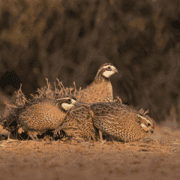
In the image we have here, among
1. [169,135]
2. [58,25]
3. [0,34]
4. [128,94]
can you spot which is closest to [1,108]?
[0,34]

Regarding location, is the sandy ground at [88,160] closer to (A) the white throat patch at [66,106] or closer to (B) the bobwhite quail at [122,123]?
(B) the bobwhite quail at [122,123]

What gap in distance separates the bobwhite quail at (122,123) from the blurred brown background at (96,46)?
2.43m

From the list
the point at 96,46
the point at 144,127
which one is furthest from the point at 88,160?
the point at 96,46

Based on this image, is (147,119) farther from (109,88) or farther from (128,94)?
(128,94)

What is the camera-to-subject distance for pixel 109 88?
17.1 feet

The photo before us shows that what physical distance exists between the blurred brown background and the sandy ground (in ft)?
8.29

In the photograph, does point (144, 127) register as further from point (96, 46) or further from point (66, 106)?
point (96, 46)

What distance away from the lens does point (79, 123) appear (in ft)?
13.8

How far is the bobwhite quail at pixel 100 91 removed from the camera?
199 inches

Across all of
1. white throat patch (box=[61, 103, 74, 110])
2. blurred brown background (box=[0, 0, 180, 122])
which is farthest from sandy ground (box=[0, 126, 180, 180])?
blurred brown background (box=[0, 0, 180, 122])

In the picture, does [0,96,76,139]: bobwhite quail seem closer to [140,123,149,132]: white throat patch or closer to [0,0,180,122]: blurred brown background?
[140,123,149,132]: white throat patch

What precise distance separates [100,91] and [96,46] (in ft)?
5.81

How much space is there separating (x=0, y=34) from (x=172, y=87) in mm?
4086

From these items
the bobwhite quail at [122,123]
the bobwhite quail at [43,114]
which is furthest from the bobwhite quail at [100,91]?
the bobwhite quail at [122,123]
